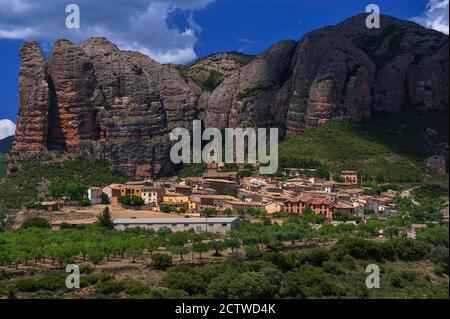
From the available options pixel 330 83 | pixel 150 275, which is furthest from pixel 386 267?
pixel 330 83

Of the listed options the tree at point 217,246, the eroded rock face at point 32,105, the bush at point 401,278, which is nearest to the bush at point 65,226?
the tree at point 217,246

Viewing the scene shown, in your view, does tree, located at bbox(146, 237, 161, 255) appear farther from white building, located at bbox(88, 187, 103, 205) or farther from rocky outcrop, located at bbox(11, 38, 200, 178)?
rocky outcrop, located at bbox(11, 38, 200, 178)

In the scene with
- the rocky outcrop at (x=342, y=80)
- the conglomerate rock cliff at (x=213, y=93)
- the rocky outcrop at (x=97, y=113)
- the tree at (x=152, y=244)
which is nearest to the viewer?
the tree at (x=152, y=244)

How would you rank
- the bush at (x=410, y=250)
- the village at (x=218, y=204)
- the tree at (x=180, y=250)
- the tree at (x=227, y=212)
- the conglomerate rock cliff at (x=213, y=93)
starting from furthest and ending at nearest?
the conglomerate rock cliff at (x=213, y=93)
the tree at (x=227, y=212)
the village at (x=218, y=204)
the bush at (x=410, y=250)
the tree at (x=180, y=250)

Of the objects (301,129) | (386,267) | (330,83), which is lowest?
(386,267)

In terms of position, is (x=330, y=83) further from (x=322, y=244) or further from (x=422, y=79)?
(x=322, y=244)
